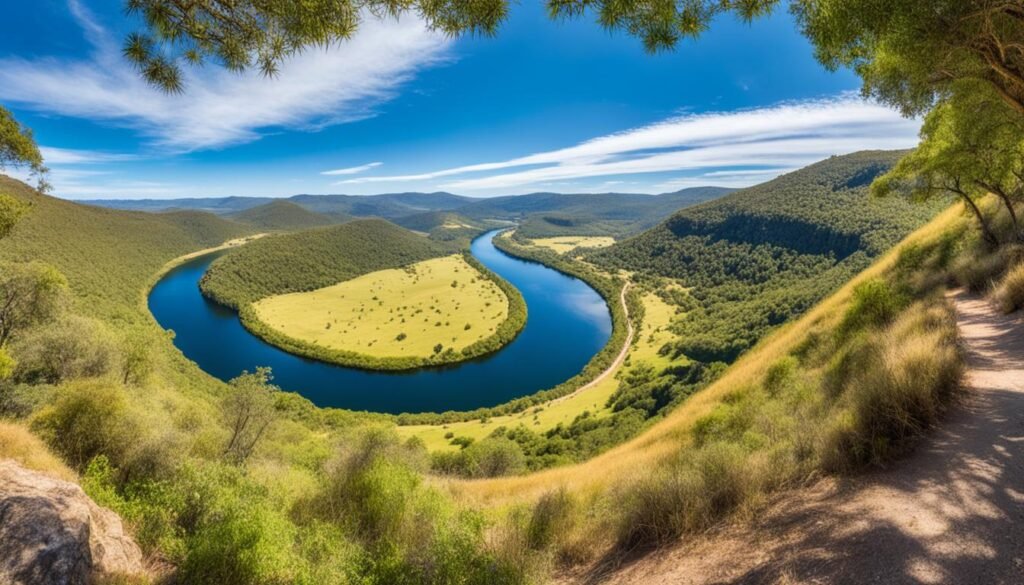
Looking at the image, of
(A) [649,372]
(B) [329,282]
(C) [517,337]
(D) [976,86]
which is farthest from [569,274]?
(D) [976,86]

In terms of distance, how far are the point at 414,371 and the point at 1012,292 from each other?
82.7m

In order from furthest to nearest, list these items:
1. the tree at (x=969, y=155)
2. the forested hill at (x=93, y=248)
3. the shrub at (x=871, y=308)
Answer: the forested hill at (x=93, y=248) < the shrub at (x=871, y=308) < the tree at (x=969, y=155)

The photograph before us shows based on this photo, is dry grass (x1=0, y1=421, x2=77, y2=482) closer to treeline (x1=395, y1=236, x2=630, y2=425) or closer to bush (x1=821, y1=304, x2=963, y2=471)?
bush (x1=821, y1=304, x2=963, y2=471)

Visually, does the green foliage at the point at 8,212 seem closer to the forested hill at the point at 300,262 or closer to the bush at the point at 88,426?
the bush at the point at 88,426

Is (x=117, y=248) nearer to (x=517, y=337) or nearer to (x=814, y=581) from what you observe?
(x=517, y=337)

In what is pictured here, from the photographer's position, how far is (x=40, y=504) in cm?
610

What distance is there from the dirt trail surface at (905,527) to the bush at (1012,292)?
6088 mm

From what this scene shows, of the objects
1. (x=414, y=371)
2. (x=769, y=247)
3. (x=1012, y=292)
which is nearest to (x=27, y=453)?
(x=1012, y=292)

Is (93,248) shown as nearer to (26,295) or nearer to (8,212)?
(26,295)

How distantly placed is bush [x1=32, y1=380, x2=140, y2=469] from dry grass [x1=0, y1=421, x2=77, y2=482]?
2139 millimetres

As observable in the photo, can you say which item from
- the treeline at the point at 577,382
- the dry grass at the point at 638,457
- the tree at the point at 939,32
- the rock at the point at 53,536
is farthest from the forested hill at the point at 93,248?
the tree at the point at 939,32

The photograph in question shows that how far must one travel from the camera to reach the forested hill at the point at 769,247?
2933 inches

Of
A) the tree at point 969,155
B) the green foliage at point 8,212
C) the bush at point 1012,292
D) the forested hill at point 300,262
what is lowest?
the forested hill at point 300,262

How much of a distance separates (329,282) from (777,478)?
16117 centimetres
